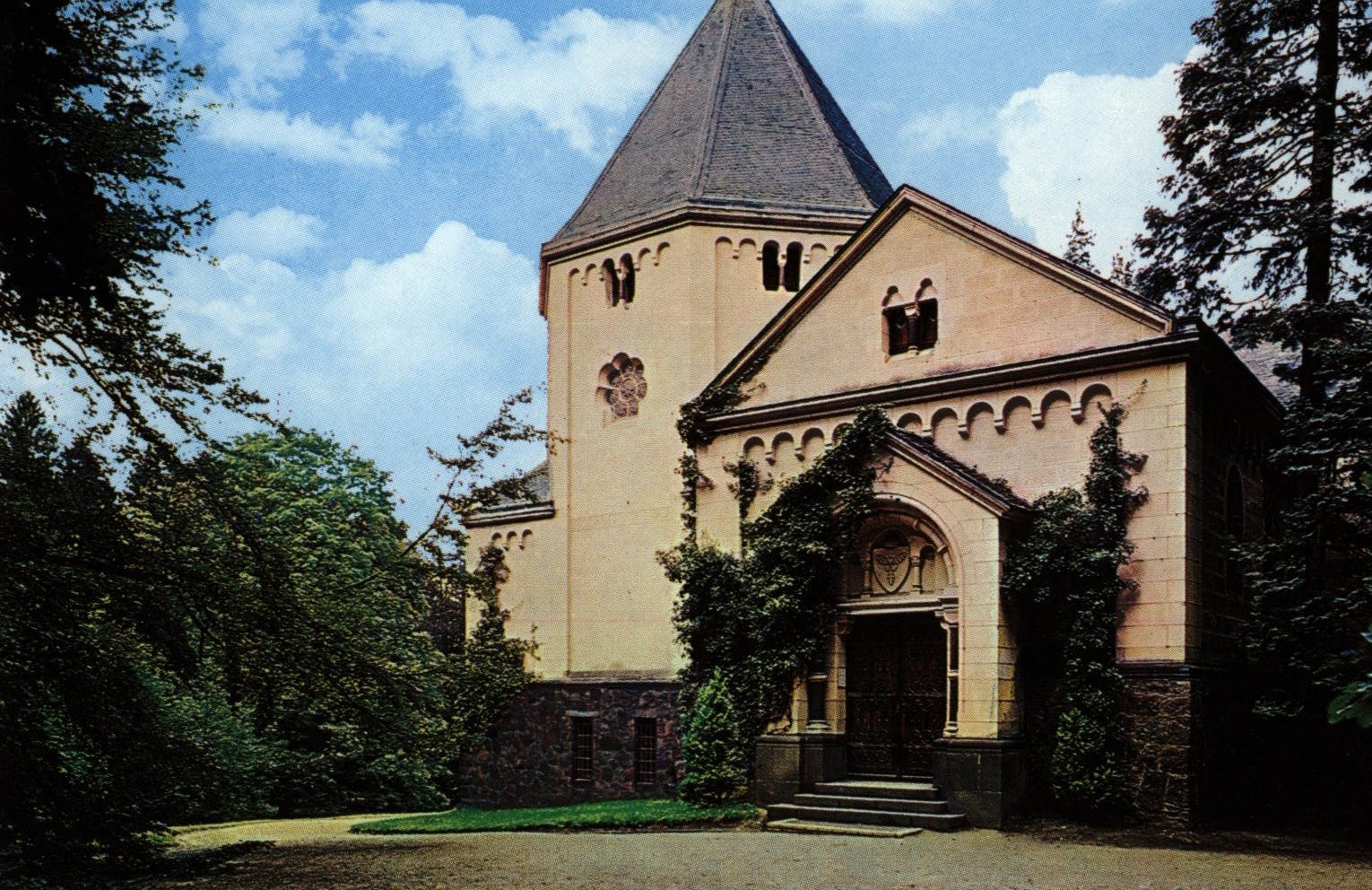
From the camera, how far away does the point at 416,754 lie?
1552 centimetres

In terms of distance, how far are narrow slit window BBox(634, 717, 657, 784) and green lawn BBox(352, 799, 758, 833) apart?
0.94 metres

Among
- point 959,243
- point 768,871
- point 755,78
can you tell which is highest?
point 755,78

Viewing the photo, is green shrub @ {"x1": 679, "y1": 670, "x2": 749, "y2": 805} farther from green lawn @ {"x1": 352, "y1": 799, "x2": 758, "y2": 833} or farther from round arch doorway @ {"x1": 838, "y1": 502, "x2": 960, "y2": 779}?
round arch doorway @ {"x1": 838, "y1": 502, "x2": 960, "y2": 779}

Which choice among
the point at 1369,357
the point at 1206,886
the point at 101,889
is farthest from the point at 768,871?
the point at 1369,357

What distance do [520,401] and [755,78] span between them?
356 inches

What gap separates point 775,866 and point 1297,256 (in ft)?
46.3

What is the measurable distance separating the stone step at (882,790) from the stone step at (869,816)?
0.40m

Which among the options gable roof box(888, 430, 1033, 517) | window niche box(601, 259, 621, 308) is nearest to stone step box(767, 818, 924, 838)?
gable roof box(888, 430, 1033, 517)

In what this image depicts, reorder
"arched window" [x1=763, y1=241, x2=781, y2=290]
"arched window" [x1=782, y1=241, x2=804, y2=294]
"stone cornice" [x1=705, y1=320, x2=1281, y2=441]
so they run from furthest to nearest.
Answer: "arched window" [x1=782, y1=241, x2=804, y2=294]
"arched window" [x1=763, y1=241, x2=781, y2=290]
"stone cornice" [x1=705, y1=320, x2=1281, y2=441]

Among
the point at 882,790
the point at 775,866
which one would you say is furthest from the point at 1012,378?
the point at 775,866

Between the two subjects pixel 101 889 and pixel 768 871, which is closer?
pixel 101 889

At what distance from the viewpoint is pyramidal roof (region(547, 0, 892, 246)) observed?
84.7 ft

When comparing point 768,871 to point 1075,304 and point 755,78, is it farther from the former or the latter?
point 755,78

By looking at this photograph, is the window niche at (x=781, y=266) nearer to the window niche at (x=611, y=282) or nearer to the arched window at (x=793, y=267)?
the arched window at (x=793, y=267)
